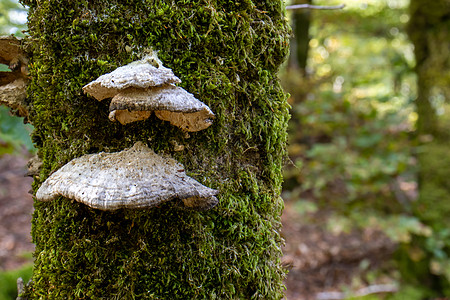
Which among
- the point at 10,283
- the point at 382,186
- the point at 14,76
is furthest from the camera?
the point at 382,186

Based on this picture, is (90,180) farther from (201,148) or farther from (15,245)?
(15,245)

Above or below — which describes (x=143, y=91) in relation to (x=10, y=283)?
above

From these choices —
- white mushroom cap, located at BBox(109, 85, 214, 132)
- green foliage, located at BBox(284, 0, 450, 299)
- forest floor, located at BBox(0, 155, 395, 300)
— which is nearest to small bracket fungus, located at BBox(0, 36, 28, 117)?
white mushroom cap, located at BBox(109, 85, 214, 132)

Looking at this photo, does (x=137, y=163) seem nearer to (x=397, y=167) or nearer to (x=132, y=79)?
(x=132, y=79)

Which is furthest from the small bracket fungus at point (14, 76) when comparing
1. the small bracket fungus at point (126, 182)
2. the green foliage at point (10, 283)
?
the green foliage at point (10, 283)

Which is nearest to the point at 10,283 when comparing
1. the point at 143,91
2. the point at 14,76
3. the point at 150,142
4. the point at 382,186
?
the point at 14,76

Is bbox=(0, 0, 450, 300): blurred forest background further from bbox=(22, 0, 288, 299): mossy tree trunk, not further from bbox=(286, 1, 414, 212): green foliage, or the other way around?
bbox=(22, 0, 288, 299): mossy tree trunk
